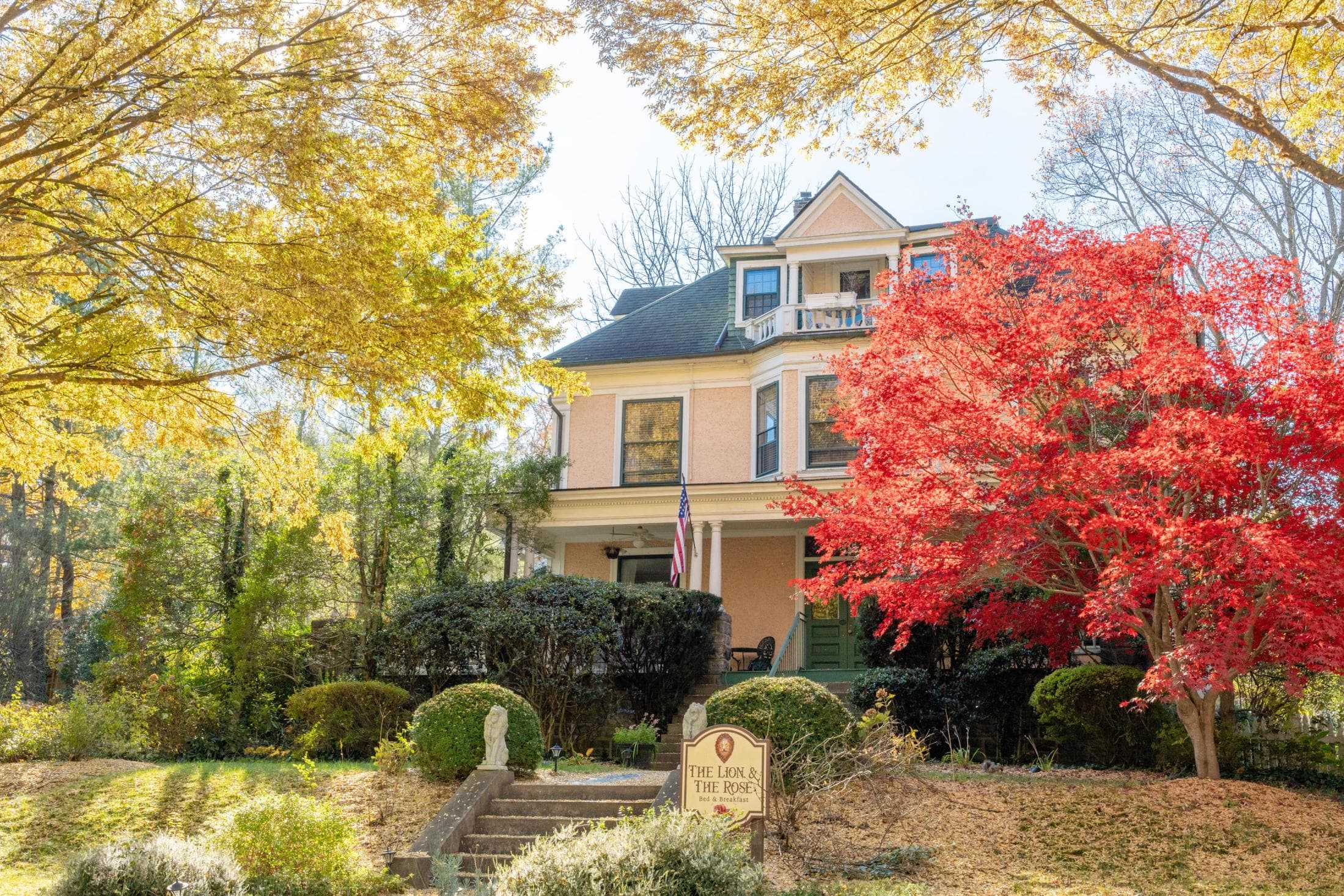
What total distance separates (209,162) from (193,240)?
0.66 m

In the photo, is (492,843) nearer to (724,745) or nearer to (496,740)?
(496,740)

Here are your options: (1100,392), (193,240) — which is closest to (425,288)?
(193,240)

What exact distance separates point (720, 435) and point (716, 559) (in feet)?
9.78

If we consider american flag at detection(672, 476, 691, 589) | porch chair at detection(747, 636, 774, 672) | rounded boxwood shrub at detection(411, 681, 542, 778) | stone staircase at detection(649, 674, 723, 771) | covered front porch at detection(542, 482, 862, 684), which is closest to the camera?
rounded boxwood shrub at detection(411, 681, 542, 778)

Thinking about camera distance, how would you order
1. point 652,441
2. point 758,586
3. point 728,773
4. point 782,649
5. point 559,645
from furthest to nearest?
point 652,441, point 758,586, point 782,649, point 559,645, point 728,773

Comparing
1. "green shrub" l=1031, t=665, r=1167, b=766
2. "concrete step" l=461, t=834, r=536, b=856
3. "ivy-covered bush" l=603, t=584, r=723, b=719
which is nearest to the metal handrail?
"ivy-covered bush" l=603, t=584, r=723, b=719

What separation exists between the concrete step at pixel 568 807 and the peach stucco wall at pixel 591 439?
38.7 ft

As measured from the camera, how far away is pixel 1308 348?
33.3 feet

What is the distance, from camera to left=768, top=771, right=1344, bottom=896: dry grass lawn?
8492 millimetres

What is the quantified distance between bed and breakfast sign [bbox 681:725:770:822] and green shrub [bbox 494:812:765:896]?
160 cm

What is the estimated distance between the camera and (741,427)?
839 inches

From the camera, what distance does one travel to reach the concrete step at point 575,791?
10.4 m

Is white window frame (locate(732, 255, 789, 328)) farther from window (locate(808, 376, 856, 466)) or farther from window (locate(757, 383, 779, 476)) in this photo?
window (locate(808, 376, 856, 466))

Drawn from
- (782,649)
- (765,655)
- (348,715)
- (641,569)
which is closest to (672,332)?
(641,569)
